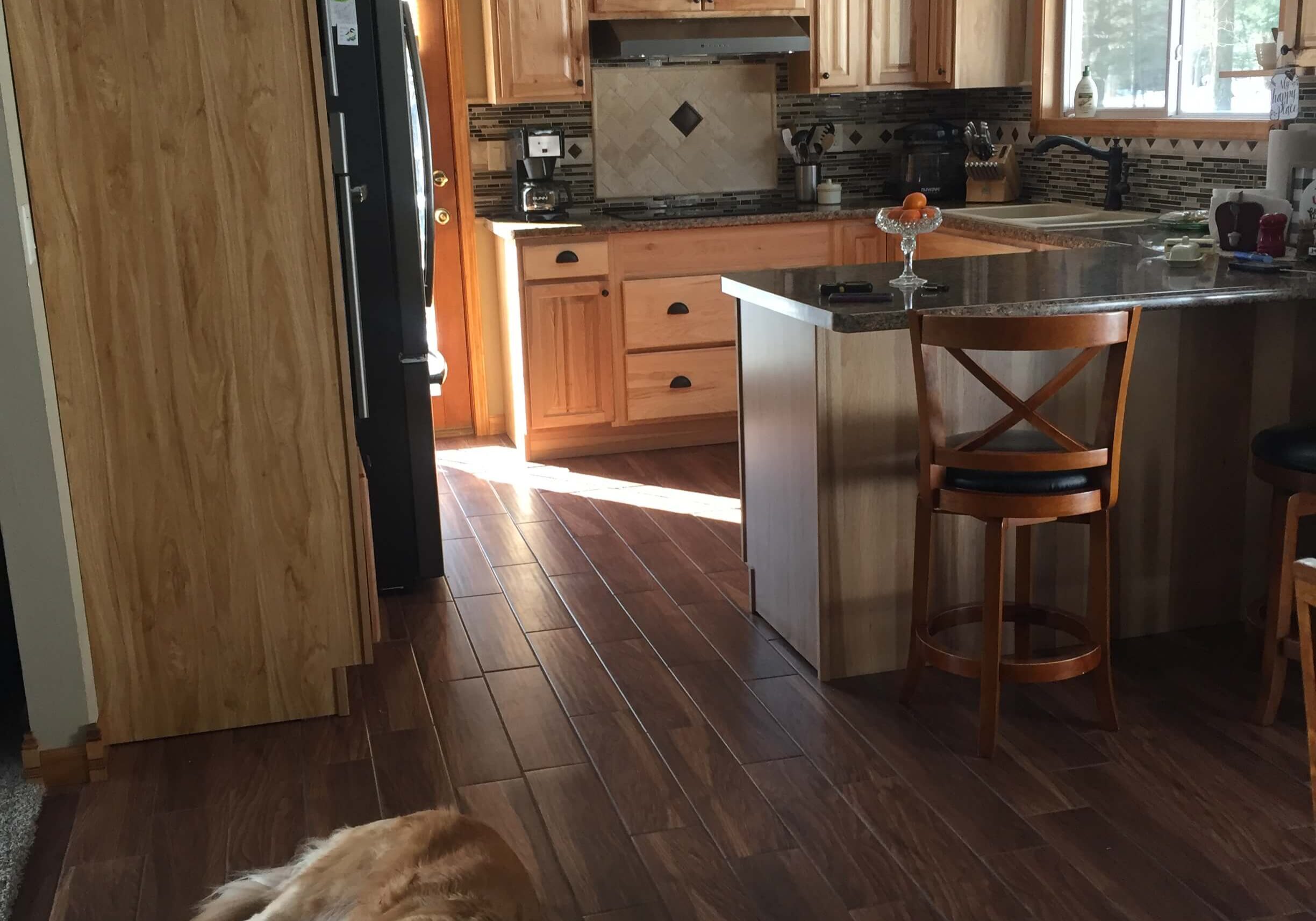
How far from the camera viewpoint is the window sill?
4445 mm

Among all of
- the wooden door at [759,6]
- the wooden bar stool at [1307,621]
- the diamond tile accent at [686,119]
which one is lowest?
the wooden bar stool at [1307,621]

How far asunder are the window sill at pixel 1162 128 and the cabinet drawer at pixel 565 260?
190 cm

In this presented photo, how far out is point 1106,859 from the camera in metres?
2.40

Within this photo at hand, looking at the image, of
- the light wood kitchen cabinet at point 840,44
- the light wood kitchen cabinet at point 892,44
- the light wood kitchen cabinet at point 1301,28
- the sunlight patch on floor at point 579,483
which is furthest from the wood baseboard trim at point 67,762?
the light wood kitchen cabinet at point 892,44

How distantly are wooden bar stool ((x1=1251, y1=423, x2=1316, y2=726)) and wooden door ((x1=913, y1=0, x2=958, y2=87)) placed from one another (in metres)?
2.96

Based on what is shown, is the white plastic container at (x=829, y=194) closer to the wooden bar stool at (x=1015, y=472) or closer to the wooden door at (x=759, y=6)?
the wooden door at (x=759, y=6)

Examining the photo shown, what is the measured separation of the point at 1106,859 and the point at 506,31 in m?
3.90

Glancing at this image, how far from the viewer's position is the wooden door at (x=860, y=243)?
18.0 ft

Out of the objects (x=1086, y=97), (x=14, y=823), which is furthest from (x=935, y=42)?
(x=14, y=823)

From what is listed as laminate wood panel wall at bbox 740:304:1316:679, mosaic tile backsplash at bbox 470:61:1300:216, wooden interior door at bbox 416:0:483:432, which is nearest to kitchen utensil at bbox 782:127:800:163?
mosaic tile backsplash at bbox 470:61:1300:216

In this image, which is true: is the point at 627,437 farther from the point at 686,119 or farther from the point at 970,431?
the point at 970,431

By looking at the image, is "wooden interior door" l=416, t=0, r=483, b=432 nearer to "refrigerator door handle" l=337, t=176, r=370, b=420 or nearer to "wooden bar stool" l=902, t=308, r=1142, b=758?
"refrigerator door handle" l=337, t=176, r=370, b=420

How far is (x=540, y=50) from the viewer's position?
5246 millimetres

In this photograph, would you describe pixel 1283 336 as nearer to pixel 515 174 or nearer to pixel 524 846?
pixel 524 846
